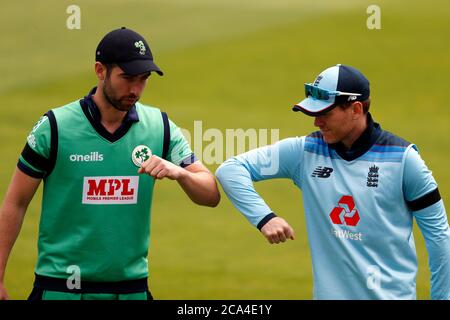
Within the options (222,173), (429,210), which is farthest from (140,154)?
(429,210)

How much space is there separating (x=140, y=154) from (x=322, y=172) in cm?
92

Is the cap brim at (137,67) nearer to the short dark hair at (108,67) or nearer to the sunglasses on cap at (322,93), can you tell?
the short dark hair at (108,67)

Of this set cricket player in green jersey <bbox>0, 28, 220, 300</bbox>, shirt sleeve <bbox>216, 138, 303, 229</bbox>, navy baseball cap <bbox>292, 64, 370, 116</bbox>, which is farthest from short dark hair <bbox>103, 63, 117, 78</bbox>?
navy baseball cap <bbox>292, 64, 370, 116</bbox>

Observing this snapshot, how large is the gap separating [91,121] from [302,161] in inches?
42.7

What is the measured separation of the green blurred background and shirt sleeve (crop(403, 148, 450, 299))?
4.88 meters

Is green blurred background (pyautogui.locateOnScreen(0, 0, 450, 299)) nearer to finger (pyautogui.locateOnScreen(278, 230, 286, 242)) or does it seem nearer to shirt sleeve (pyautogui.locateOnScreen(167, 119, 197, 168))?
shirt sleeve (pyautogui.locateOnScreen(167, 119, 197, 168))

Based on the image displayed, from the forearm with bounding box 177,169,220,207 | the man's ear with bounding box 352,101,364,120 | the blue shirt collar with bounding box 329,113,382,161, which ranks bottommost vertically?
the forearm with bounding box 177,169,220,207

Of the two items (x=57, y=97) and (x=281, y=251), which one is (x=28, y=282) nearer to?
(x=281, y=251)

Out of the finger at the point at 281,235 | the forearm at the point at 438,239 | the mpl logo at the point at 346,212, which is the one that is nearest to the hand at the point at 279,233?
the finger at the point at 281,235

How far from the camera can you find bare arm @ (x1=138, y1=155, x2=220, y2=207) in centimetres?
476

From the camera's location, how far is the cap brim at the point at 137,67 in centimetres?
508

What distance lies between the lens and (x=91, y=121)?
520 centimetres

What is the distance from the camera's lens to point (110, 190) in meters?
5.10

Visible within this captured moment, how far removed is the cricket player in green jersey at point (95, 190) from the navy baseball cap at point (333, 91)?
2.12ft
